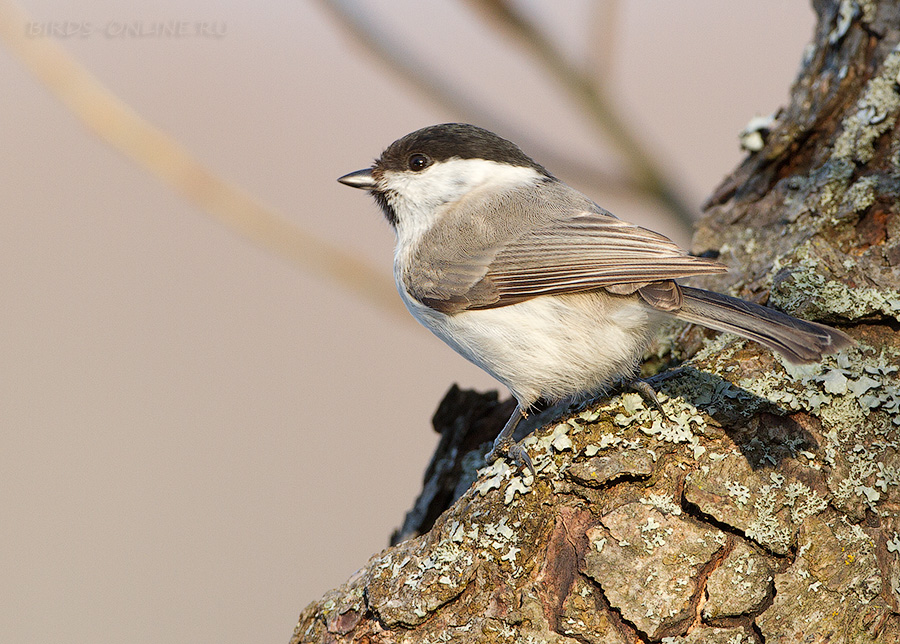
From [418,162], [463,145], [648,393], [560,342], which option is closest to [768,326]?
[648,393]

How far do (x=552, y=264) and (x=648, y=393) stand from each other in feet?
1.66

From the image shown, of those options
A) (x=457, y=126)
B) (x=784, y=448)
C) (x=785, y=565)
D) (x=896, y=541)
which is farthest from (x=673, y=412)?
(x=457, y=126)

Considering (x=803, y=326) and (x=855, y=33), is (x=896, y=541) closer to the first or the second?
(x=803, y=326)

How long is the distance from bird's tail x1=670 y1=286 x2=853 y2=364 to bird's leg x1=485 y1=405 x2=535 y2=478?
1.84 feet

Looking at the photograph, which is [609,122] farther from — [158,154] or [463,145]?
[158,154]

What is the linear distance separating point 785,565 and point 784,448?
28cm

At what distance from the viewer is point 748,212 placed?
2.71m

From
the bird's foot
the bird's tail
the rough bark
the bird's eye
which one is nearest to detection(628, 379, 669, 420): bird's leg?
the rough bark

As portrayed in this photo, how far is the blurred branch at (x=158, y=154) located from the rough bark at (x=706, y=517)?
1.24 m

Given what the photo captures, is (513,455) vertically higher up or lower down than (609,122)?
lower down

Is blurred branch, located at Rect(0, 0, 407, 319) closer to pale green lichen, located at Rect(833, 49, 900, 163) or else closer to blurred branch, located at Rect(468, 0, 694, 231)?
blurred branch, located at Rect(468, 0, 694, 231)

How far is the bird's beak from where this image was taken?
9.57 feet

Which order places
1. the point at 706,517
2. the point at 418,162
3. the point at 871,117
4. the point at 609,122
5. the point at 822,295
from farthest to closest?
1. the point at 609,122
2. the point at 418,162
3. the point at 871,117
4. the point at 822,295
5. the point at 706,517

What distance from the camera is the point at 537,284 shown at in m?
2.25
